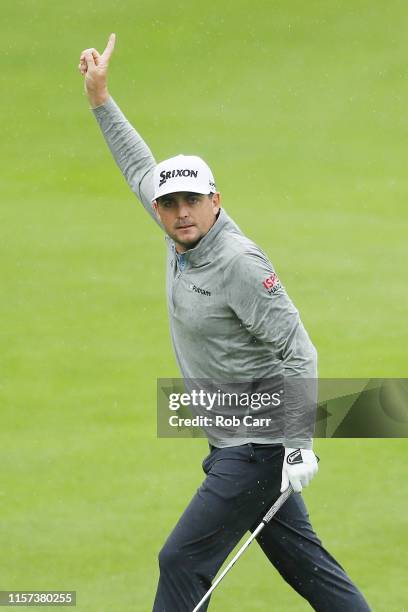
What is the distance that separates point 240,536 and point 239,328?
859mm

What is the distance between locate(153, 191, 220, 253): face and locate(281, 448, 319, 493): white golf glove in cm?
92

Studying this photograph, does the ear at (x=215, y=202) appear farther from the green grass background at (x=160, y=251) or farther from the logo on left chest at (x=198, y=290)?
the green grass background at (x=160, y=251)

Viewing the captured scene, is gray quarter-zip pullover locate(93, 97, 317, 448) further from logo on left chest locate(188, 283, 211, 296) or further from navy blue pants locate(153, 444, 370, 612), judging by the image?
navy blue pants locate(153, 444, 370, 612)

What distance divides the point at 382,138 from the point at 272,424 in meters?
9.83

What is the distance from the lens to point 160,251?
501 inches

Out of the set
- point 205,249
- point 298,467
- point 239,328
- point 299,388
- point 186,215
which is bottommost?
point 298,467

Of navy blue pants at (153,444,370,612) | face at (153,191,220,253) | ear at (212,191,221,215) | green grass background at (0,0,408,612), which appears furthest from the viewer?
green grass background at (0,0,408,612)

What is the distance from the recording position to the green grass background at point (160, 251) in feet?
25.5

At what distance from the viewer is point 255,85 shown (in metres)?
16.3

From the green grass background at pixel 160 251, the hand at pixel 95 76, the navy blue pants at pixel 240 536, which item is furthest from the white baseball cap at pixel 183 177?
the green grass background at pixel 160 251

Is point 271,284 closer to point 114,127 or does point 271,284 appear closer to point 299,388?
point 299,388

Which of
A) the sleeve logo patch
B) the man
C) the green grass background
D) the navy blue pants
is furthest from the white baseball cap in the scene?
the green grass background

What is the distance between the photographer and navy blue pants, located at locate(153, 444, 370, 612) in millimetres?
5656

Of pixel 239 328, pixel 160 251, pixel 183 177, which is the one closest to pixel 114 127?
pixel 183 177
